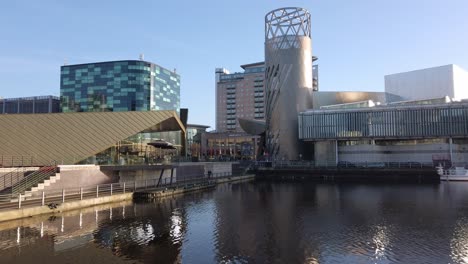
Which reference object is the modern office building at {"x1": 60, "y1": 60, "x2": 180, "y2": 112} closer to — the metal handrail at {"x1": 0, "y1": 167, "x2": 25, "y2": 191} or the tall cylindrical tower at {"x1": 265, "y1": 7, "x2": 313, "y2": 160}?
the tall cylindrical tower at {"x1": 265, "y1": 7, "x2": 313, "y2": 160}

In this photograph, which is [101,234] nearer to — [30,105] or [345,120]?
[345,120]

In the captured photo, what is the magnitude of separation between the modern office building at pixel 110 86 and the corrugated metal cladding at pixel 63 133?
98084 millimetres

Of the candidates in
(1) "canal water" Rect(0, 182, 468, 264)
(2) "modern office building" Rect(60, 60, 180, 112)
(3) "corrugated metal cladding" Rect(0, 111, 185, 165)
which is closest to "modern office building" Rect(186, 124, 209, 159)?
(2) "modern office building" Rect(60, 60, 180, 112)

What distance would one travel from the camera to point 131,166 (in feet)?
140

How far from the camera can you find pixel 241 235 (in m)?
23.4

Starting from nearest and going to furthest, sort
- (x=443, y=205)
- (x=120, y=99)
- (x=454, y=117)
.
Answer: (x=443, y=205)
(x=454, y=117)
(x=120, y=99)

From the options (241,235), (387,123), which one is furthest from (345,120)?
(241,235)

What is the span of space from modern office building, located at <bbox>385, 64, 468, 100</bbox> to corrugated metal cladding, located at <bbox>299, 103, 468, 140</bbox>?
126ft

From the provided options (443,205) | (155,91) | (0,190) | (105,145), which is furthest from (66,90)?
(443,205)

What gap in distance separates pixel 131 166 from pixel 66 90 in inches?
4688

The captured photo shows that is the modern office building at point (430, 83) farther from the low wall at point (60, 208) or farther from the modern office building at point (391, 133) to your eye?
the low wall at point (60, 208)

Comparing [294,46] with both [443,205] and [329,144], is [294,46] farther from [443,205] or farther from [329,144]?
[443,205]

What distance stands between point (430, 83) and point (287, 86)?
54.5 metres

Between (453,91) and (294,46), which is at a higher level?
(294,46)
